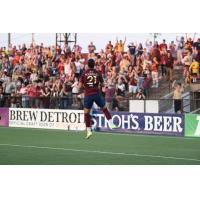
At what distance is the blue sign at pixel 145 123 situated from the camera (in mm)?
23422

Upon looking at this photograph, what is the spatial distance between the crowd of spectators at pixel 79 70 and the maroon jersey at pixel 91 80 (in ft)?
23.9

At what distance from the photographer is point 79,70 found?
29172mm

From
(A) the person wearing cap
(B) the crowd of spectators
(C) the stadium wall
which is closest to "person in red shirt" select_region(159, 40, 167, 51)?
(B) the crowd of spectators

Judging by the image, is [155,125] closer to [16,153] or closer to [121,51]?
[121,51]

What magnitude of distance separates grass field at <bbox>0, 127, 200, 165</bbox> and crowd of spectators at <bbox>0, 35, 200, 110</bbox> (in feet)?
10.4

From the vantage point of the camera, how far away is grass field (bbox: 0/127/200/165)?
15492 mm

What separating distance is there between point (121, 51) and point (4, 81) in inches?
273

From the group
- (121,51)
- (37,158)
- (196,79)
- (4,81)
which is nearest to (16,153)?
(37,158)

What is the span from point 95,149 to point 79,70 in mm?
11225

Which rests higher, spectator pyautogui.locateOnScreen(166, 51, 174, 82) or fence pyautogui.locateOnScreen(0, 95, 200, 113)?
spectator pyautogui.locateOnScreen(166, 51, 174, 82)

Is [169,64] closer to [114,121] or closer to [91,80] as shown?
[114,121]

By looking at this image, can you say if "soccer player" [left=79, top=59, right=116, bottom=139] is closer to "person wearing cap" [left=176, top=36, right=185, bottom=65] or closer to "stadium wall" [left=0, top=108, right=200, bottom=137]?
"stadium wall" [left=0, top=108, right=200, bottom=137]

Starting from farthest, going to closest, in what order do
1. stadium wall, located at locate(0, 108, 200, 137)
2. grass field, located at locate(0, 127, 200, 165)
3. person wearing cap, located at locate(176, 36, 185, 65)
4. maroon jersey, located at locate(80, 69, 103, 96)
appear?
person wearing cap, located at locate(176, 36, 185, 65), stadium wall, located at locate(0, 108, 200, 137), maroon jersey, located at locate(80, 69, 103, 96), grass field, located at locate(0, 127, 200, 165)

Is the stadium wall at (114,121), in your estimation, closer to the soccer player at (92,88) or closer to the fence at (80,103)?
the fence at (80,103)
